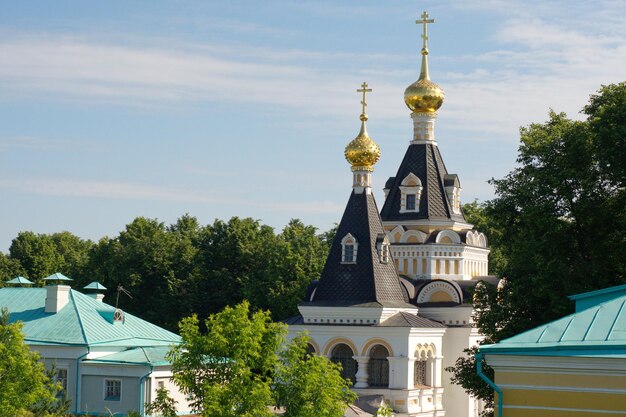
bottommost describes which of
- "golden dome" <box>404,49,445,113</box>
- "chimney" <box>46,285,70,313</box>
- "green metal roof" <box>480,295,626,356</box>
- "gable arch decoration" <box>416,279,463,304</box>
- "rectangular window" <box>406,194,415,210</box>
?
"green metal roof" <box>480,295,626,356</box>

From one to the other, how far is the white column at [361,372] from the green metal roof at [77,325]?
5.06 metres

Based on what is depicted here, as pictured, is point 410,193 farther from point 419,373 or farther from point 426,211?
point 419,373

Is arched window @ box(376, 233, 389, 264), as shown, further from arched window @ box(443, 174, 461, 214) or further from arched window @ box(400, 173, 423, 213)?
arched window @ box(443, 174, 461, 214)

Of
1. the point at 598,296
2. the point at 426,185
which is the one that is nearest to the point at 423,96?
the point at 426,185

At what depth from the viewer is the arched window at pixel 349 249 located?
35.6m

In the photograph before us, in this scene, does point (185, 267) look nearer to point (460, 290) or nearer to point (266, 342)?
point (460, 290)

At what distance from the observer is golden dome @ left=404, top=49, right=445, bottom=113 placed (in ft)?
131

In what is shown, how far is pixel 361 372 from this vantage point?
111ft

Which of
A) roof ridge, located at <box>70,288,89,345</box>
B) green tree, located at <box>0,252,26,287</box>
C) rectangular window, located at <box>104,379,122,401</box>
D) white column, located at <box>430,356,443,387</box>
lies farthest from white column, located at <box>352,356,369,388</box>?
green tree, located at <box>0,252,26,287</box>

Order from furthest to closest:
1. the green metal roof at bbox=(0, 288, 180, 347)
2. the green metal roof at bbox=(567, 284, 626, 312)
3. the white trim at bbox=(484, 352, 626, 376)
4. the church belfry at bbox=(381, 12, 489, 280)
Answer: the church belfry at bbox=(381, 12, 489, 280) → the green metal roof at bbox=(0, 288, 180, 347) → the green metal roof at bbox=(567, 284, 626, 312) → the white trim at bbox=(484, 352, 626, 376)

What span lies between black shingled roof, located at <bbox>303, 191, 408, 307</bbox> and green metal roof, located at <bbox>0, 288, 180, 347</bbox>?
4.72 meters

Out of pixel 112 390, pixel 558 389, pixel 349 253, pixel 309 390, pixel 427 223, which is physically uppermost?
pixel 427 223

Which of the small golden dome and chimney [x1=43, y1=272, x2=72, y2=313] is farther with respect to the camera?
the small golden dome

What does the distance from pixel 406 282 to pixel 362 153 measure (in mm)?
4273
